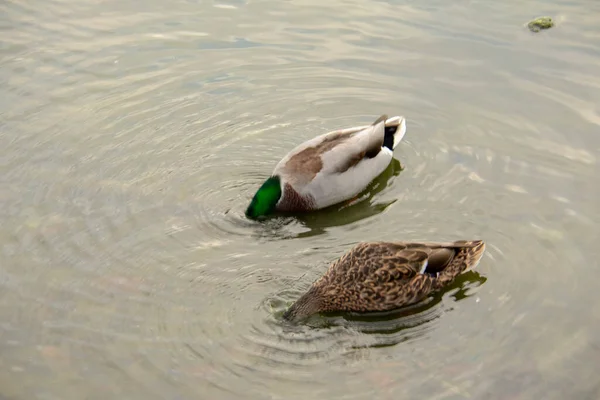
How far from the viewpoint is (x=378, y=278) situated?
6.98 metres

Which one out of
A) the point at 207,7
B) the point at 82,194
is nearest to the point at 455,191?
the point at 82,194

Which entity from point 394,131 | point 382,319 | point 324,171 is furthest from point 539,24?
point 382,319

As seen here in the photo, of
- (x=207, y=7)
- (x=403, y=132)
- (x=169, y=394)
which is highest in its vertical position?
(x=207, y=7)

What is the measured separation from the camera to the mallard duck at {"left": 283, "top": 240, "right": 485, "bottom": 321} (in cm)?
693

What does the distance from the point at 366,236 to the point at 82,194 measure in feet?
8.74

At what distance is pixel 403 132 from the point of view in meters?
9.36

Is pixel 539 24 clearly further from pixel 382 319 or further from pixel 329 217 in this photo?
pixel 382 319

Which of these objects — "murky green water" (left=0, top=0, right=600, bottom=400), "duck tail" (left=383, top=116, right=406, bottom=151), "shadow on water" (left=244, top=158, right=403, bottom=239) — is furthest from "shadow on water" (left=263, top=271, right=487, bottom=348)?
"duck tail" (left=383, top=116, right=406, bottom=151)

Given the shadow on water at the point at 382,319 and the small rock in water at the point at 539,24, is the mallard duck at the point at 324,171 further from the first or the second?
the small rock in water at the point at 539,24

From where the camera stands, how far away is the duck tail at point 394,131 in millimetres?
9234

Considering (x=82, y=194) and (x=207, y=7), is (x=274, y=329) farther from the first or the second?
(x=207, y=7)

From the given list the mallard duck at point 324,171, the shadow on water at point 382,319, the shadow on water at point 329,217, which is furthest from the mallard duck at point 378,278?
the mallard duck at point 324,171

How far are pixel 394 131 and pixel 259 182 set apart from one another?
1561 millimetres

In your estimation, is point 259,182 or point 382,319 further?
point 259,182
